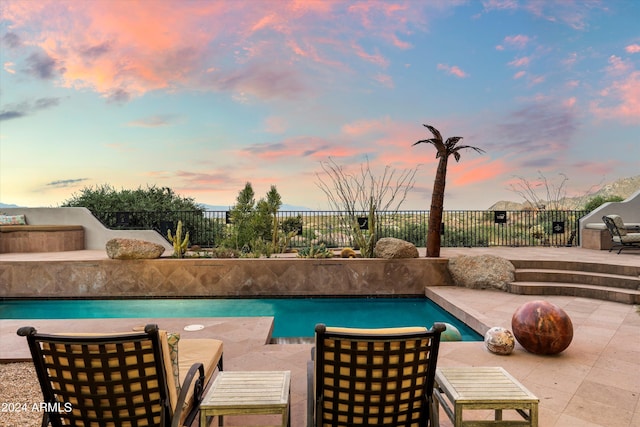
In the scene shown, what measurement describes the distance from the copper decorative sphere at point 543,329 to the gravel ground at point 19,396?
433cm

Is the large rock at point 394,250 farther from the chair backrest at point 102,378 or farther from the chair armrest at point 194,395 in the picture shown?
the chair backrest at point 102,378

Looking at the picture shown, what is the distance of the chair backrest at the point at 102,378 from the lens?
156cm

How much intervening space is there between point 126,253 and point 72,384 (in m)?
7.00

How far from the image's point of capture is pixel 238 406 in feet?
5.57

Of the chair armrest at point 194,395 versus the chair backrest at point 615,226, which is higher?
the chair backrest at point 615,226

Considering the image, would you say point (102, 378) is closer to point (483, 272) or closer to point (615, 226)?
point (483, 272)

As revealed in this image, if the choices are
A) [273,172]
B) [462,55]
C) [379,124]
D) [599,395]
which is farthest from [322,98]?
[599,395]

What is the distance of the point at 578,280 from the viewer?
7.01 meters

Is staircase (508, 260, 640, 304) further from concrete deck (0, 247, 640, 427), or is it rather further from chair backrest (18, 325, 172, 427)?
chair backrest (18, 325, 172, 427)

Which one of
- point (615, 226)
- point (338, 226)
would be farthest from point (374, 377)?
point (338, 226)

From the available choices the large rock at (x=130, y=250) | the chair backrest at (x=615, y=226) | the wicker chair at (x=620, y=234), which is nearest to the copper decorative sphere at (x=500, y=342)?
the large rock at (x=130, y=250)

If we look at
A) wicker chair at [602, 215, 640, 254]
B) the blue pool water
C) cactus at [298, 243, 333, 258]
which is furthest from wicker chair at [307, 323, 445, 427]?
wicker chair at [602, 215, 640, 254]

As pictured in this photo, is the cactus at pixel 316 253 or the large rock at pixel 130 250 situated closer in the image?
the large rock at pixel 130 250

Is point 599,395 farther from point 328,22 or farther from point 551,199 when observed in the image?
point 551,199
